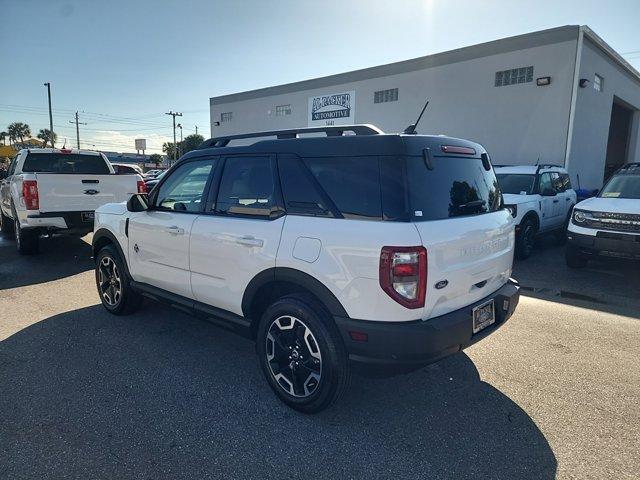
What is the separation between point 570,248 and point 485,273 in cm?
515

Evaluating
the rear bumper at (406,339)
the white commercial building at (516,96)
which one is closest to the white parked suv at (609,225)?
the rear bumper at (406,339)

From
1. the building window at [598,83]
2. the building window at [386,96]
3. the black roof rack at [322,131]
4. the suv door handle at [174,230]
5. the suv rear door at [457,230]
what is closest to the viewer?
the suv rear door at [457,230]

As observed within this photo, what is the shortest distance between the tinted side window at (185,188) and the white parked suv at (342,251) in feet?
0.10

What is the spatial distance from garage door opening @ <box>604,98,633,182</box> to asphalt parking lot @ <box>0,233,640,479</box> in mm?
21151

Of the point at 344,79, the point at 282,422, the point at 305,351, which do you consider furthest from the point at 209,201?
the point at 344,79

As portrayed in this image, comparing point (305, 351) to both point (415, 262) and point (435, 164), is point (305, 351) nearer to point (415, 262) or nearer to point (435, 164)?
point (415, 262)

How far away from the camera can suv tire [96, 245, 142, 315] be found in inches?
182

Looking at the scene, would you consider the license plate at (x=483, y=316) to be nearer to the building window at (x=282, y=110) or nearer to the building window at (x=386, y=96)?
the building window at (x=386, y=96)

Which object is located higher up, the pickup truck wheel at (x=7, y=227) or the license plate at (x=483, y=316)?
the license plate at (x=483, y=316)

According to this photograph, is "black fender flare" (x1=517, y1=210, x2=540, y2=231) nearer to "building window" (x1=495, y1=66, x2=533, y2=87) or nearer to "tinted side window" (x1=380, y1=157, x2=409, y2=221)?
"tinted side window" (x1=380, y1=157, x2=409, y2=221)

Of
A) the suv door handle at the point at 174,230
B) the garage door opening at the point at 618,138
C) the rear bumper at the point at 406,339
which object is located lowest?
the rear bumper at the point at 406,339

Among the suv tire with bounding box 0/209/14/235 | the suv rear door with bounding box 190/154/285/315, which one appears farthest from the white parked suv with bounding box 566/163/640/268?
the suv tire with bounding box 0/209/14/235

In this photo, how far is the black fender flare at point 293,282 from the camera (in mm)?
2617

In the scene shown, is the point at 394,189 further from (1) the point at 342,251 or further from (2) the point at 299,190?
(2) the point at 299,190
